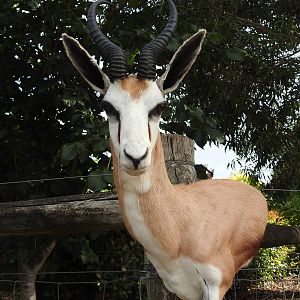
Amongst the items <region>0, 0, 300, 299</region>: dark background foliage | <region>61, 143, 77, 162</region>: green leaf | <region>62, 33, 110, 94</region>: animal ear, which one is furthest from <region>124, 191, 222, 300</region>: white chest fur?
<region>61, 143, 77, 162</region>: green leaf

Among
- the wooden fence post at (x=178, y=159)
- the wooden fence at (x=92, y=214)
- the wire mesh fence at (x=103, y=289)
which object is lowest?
the wire mesh fence at (x=103, y=289)

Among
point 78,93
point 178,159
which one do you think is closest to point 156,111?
point 178,159

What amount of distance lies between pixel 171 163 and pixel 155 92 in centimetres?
91

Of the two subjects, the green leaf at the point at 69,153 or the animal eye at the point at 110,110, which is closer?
the animal eye at the point at 110,110

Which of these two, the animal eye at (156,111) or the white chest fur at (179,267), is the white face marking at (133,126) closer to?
the animal eye at (156,111)

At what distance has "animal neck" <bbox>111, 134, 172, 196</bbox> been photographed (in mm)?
2775

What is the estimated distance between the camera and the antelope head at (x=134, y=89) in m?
2.52

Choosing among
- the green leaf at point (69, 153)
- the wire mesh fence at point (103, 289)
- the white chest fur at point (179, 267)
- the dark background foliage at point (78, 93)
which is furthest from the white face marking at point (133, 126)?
the wire mesh fence at point (103, 289)

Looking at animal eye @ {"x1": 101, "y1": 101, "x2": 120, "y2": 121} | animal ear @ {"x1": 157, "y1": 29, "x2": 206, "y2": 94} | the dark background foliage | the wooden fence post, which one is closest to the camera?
animal eye @ {"x1": 101, "y1": 101, "x2": 120, "y2": 121}

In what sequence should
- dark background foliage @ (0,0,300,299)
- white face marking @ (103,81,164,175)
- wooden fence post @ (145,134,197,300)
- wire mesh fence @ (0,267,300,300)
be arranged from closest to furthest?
1. white face marking @ (103,81,164,175)
2. wooden fence post @ (145,134,197,300)
3. dark background foliage @ (0,0,300,299)
4. wire mesh fence @ (0,267,300,300)

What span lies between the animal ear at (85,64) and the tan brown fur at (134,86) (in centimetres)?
14

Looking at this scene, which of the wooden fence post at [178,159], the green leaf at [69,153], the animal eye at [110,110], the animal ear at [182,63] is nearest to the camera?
the animal eye at [110,110]

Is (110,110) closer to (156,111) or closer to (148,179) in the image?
(156,111)

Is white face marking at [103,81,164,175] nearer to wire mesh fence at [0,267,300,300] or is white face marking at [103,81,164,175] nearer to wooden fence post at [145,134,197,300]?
wooden fence post at [145,134,197,300]
